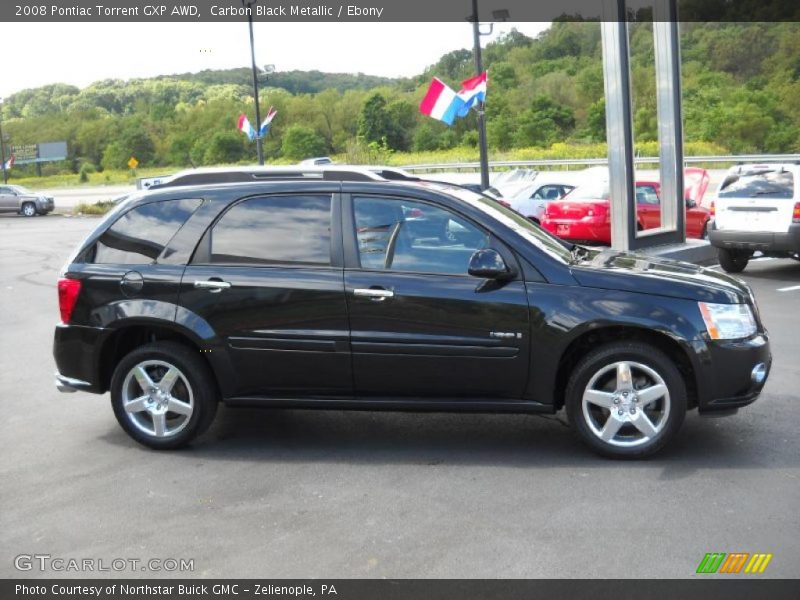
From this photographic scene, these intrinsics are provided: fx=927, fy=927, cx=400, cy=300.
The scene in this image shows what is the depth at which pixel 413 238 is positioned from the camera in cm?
574

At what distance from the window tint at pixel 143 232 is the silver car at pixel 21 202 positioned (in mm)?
39123

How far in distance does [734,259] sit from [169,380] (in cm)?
1077

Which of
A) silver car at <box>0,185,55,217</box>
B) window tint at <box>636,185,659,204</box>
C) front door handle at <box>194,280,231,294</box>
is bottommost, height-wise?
front door handle at <box>194,280,231,294</box>

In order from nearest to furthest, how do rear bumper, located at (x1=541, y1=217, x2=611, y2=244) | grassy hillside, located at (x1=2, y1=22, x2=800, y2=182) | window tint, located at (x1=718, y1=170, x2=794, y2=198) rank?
window tint, located at (x1=718, y1=170, x2=794, y2=198) → rear bumper, located at (x1=541, y1=217, x2=611, y2=244) → grassy hillside, located at (x1=2, y1=22, x2=800, y2=182)

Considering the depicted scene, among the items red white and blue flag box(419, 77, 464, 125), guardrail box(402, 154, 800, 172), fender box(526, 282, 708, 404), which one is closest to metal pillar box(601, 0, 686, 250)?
red white and blue flag box(419, 77, 464, 125)

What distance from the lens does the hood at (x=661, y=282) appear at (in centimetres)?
549

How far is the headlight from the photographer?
17.8 ft

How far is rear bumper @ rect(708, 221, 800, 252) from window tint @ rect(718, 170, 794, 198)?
529mm

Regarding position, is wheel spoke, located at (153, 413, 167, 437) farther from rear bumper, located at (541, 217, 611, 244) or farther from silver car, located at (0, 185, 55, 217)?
silver car, located at (0, 185, 55, 217)

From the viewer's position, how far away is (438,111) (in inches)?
688

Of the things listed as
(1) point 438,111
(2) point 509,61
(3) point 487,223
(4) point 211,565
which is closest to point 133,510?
(4) point 211,565

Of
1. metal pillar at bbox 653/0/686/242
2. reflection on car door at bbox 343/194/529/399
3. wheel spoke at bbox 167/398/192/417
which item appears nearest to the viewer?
reflection on car door at bbox 343/194/529/399

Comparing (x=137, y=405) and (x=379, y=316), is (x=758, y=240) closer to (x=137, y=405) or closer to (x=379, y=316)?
(x=379, y=316)
